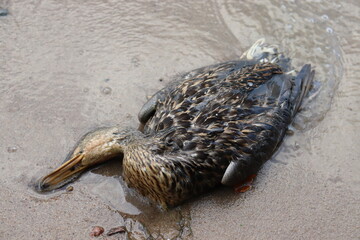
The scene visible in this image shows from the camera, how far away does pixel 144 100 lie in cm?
552

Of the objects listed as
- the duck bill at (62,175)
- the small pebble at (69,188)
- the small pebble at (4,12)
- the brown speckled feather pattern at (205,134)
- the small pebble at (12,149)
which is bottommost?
the small pebble at (69,188)

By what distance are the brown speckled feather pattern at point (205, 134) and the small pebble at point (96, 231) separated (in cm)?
57

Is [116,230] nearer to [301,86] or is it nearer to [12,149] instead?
[12,149]

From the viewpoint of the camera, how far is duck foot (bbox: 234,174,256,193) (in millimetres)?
4730

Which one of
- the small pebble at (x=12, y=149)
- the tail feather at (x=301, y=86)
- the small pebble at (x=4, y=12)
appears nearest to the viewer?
the small pebble at (x=12, y=149)

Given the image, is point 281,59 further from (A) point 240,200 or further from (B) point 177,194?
(B) point 177,194

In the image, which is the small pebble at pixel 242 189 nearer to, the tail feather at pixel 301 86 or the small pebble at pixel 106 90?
the tail feather at pixel 301 86

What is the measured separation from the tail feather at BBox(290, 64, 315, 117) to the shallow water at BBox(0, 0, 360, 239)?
20 cm

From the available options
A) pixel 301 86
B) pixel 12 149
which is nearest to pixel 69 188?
pixel 12 149

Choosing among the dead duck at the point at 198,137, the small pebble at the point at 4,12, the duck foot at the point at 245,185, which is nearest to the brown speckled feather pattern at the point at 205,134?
the dead duck at the point at 198,137

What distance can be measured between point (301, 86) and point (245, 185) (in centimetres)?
149

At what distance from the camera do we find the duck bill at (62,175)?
455 centimetres

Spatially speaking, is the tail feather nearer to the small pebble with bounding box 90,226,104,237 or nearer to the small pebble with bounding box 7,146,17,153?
the small pebble with bounding box 90,226,104,237

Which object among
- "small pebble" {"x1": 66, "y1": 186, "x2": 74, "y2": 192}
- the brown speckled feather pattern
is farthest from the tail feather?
"small pebble" {"x1": 66, "y1": 186, "x2": 74, "y2": 192}
